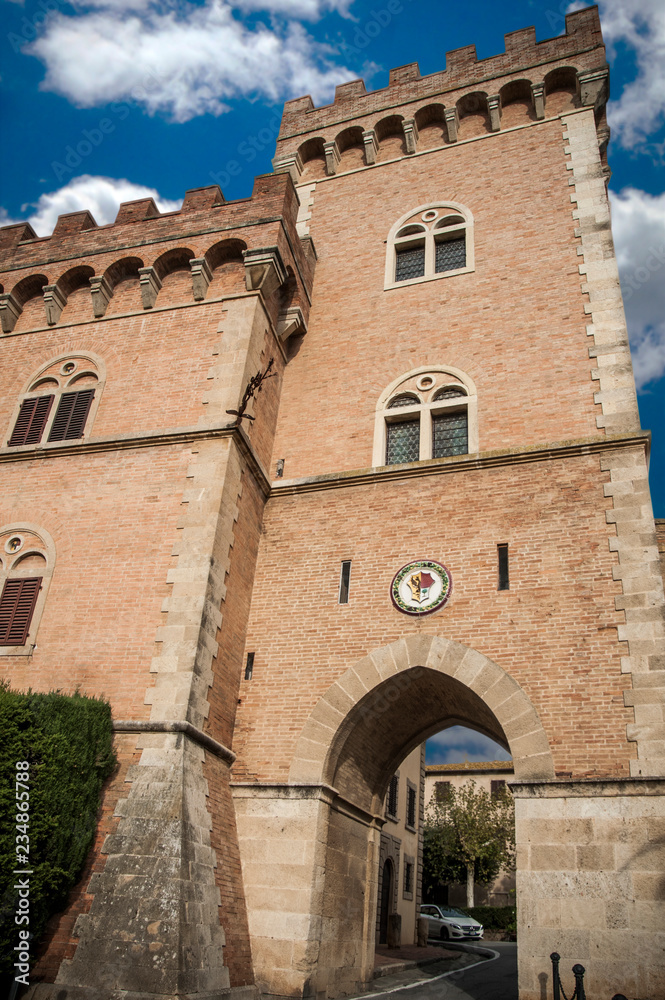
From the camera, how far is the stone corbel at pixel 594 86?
16.6m

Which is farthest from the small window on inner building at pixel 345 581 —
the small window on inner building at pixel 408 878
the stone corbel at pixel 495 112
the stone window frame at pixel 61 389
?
the small window on inner building at pixel 408 878

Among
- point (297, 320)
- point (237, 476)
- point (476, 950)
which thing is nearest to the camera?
point (237, 476)

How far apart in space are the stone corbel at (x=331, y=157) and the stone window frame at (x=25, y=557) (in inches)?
462

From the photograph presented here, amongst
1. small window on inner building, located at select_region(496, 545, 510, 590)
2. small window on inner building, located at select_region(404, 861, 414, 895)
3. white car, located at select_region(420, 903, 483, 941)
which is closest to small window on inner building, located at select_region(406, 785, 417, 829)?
small window on inner building, located at select_region(404, 861, 414, 895)

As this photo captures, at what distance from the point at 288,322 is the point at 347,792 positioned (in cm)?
895

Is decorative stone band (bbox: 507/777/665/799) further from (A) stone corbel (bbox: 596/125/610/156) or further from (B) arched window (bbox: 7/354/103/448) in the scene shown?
(A) stone corbel (bbox: 596/125/610/156)

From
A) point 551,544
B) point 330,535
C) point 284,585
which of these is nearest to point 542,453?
point 551,544

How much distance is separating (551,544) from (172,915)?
6.92 metres

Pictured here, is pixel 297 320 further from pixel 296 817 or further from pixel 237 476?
pixel 296 817

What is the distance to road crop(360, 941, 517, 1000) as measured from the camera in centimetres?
1157

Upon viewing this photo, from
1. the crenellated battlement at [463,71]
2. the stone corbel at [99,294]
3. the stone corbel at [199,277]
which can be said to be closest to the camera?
the stone corbel at [199,277]

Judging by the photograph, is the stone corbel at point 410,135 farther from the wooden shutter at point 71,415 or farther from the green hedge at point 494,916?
the green hedge at point 494,916

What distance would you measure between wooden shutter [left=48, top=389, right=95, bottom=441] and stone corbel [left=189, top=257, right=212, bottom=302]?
2740 millimetres

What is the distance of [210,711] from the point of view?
10.8 meters
